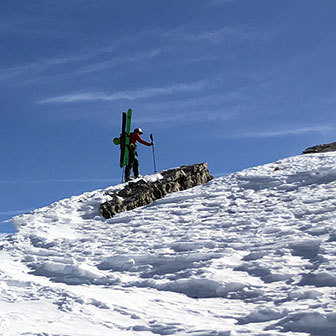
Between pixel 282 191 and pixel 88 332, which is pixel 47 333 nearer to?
pixel 88 332

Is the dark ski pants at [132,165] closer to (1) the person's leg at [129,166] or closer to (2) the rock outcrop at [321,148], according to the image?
(1) the person's leg at [129,166]

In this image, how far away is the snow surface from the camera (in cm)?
637

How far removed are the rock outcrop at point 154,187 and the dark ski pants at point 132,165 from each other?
1001 mm

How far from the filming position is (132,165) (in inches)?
758

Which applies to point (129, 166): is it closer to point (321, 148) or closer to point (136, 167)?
point (136, 167)

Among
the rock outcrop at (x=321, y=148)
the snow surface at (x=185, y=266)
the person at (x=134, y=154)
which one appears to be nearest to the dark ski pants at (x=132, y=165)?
the person at (x=134, y=154)

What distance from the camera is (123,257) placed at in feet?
32.8

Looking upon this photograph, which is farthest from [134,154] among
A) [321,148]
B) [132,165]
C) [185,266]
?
[185,266]

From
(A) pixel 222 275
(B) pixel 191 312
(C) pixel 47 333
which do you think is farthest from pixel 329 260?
(C) pixel 47 333

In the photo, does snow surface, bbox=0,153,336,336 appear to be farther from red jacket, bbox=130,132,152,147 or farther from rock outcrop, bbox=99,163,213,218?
red jacket, bbox=130,132,152,147

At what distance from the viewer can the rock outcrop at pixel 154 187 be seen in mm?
15555

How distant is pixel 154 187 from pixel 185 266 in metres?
8.01

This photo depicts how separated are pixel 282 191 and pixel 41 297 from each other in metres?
8.56

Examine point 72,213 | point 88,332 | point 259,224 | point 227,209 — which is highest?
point 72,213
